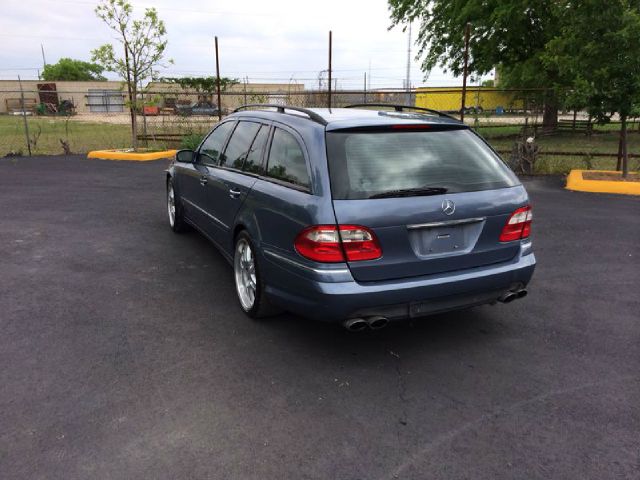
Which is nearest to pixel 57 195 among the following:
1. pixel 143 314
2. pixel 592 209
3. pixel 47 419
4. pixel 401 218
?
pixel 143 314

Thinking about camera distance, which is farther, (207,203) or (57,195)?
(57,195)

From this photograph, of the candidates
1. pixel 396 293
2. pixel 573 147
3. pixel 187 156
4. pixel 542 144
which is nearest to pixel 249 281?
pixel 396 293

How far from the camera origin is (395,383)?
3260 millimetres

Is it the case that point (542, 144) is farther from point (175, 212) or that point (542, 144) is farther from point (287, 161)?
point (287, 161)

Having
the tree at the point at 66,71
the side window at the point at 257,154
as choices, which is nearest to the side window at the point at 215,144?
the side window at the point at 257,154

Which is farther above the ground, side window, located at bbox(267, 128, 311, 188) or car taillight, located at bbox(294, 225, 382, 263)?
side window, located at bbox(267, 128, 311, 188)

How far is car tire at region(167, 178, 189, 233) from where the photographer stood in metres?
6.54

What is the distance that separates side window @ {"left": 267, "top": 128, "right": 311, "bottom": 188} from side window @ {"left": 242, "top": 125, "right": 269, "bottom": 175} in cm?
15

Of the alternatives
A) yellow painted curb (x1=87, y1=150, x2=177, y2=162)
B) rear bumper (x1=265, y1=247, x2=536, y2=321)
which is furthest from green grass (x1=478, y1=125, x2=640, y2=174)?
rear bumper (x1=265, y1=247, x2=536, y2=321)

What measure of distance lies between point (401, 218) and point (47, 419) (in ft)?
7.62

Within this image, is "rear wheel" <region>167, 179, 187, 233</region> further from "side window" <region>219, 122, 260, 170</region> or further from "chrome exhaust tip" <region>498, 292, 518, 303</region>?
"chrome exhaust tip" <region>498, 292, 518, 303</region>

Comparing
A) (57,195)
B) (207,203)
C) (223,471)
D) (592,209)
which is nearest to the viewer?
(223,471)

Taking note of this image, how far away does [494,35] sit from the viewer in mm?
21516

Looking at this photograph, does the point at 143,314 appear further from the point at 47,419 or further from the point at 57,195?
the point at 57,195
